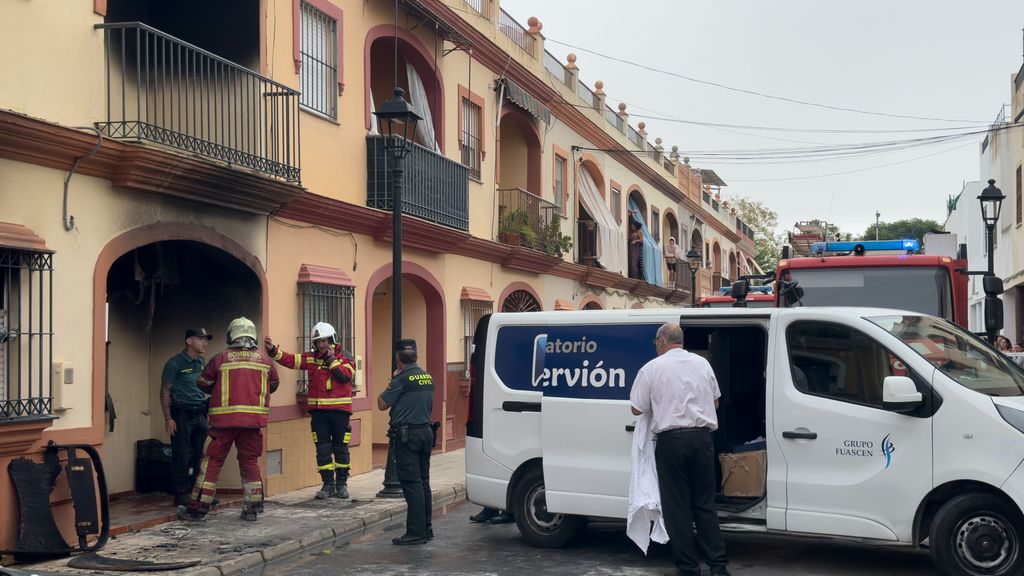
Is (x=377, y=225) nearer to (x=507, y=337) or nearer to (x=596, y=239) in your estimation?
(x=507, y=337)

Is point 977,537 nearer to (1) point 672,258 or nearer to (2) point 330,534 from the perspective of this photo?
(2) point 330,534

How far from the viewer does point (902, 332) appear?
820 centimetres

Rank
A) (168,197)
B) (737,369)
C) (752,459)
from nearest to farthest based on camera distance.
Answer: (752,459), (737,369), (168,197)

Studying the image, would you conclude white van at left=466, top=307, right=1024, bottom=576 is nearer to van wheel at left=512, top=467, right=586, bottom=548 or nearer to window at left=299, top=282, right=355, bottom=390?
van wheel at left=512, top=467, right=586, bottom=548

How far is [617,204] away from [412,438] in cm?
2060

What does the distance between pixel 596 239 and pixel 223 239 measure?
601 inches

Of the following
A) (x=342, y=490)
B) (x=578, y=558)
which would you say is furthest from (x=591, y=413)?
(x=342, y=490)

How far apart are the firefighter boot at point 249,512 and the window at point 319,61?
5.24m

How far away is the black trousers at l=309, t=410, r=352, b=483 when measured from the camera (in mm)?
12164

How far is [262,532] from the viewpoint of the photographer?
10227 mm

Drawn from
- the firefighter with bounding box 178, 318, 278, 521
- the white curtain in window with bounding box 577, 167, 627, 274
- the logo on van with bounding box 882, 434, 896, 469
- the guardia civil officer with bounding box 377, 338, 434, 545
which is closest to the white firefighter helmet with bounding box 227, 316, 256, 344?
the firefighter with bounding box 178, 318, 278, 521

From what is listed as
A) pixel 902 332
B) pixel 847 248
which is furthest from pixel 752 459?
pixel 847 248

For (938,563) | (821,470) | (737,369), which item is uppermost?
(737,369)

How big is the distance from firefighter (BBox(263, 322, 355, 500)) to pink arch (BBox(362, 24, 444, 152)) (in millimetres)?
4391
